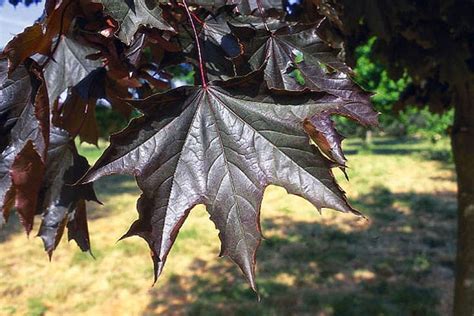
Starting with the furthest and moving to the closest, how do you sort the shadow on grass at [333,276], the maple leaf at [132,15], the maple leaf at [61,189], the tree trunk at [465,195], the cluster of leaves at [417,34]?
1. the shadow on grass at [333,276]
2. the tree trunk at [465,195]
3. the cluster of leaves at [417,34]
4. the maple leaf at [61,189]
5. the maple leaf at [132,15]

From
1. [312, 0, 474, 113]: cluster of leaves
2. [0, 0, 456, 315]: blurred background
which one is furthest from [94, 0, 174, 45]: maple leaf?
[0, 0, 456, 315]: blurred background

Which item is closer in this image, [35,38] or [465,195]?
[35,38]

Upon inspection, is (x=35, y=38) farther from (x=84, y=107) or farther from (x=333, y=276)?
(x=333, y=276)

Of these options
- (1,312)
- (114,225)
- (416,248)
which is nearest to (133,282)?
(1,312)

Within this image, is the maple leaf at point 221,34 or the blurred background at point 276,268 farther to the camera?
the blurred background at point 276,268

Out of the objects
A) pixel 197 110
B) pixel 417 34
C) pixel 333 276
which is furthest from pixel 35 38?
pixel 333 276

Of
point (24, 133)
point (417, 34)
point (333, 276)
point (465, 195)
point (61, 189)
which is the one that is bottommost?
point (333, 276)

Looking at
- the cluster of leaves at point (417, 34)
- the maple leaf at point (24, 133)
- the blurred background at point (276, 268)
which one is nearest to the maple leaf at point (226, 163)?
the maple leaf at point (24, 133)

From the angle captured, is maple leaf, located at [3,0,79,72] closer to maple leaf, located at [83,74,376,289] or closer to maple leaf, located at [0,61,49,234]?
maple leaf, located at [0,61,49,234]

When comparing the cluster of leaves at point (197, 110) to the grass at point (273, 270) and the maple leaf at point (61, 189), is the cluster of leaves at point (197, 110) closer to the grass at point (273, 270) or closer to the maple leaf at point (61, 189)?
the maple leaf at point (61, 189)
